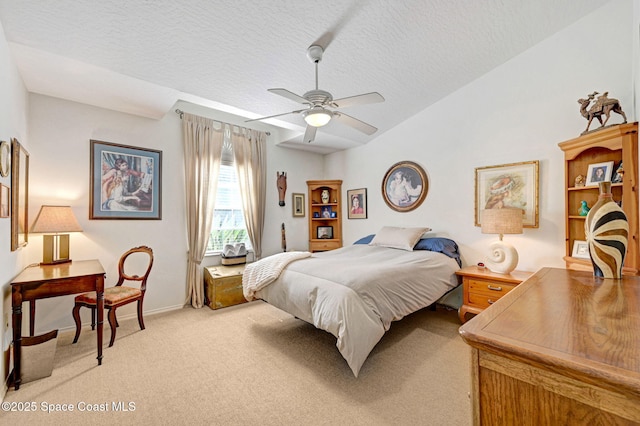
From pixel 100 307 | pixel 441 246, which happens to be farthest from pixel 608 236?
pixel 100 307

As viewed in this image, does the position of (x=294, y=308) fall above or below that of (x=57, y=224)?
below

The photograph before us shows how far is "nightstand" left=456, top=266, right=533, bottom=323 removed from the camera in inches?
114

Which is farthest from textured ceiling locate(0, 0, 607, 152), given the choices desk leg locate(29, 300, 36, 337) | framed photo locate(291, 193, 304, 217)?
desk leg locate(29, 300, 36, 337)

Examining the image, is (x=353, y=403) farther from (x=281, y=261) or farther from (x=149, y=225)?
(x=149, y=225)

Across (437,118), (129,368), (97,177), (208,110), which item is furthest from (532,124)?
(97,177)

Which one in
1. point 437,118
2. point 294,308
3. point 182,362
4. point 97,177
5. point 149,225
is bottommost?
point 182,362

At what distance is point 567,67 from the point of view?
2.91 meters

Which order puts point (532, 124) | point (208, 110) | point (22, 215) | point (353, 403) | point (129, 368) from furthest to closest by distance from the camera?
point (208, 110), point (532, 124), point (22, 215), point (129, 368), point (353, 403)

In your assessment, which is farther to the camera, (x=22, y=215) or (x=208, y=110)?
(x=208, y=110)

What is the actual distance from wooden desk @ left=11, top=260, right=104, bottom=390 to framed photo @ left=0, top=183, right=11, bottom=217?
52 cm

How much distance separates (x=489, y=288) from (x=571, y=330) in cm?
248

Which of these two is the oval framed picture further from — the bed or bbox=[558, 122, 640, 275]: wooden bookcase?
bbox=[558, 122, 640, 275]: wooden bookcase

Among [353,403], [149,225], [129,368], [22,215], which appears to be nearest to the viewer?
[353,403]

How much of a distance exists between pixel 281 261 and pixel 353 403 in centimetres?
150
